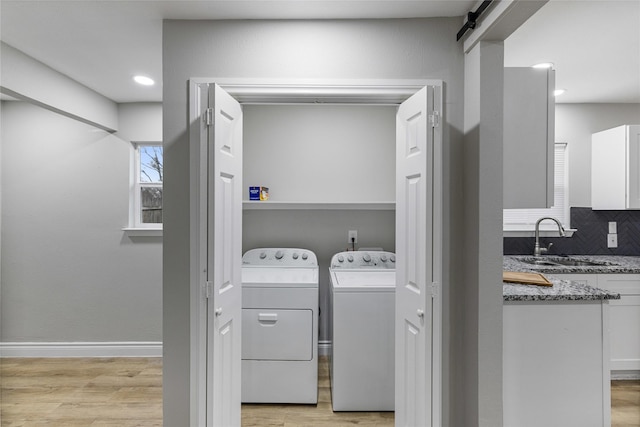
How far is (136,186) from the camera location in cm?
330

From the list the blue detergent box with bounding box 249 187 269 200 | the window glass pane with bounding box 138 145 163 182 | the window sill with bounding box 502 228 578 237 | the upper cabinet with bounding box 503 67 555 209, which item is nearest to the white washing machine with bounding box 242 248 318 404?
the blue detergent box with bounding box 249 187 269 200

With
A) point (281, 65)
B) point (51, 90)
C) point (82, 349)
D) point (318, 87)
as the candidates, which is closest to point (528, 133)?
point (318, 87)

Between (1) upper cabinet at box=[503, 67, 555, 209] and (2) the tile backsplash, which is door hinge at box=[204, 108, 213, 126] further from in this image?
(2) the tile backsplash

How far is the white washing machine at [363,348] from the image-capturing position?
2.31 metres

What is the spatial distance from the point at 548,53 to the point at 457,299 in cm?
171

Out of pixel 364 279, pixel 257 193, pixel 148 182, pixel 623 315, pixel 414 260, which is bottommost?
pixel 623 315

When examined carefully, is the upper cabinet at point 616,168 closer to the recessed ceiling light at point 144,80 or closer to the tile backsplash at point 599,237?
the tile backsplash at point 599,237

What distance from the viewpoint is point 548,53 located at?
2172 mm

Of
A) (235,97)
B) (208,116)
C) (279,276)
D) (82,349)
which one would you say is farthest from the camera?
(82,349)

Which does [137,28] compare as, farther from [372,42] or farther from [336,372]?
[336,372]

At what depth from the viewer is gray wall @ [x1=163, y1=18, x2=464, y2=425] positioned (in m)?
1.77

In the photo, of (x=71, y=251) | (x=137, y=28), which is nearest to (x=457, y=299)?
(x=137, y=28)

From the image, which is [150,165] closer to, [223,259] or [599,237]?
[223,259]

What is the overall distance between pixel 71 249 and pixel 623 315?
15.8 ft
